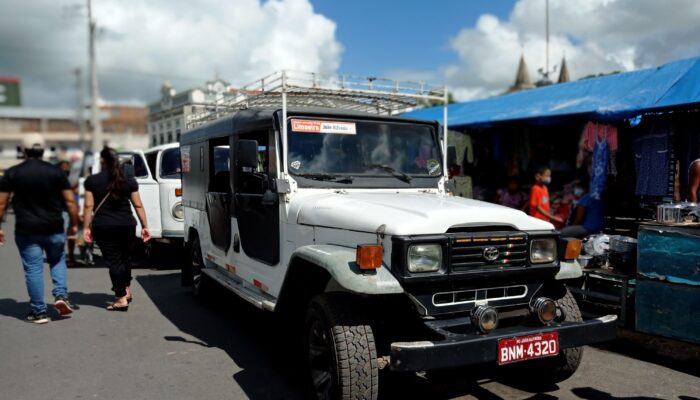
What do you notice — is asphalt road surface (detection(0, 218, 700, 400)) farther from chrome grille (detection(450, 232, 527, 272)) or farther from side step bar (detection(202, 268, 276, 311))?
chrome grille (detection(450, 232, 527, 272))

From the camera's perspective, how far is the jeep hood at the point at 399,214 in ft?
11.0

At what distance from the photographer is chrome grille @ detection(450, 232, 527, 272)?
335 cm

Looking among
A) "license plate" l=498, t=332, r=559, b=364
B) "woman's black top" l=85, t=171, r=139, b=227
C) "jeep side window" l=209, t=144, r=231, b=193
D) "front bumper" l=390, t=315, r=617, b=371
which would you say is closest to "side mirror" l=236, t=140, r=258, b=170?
"jeep side window" l=209, t=144, r=231, b=193

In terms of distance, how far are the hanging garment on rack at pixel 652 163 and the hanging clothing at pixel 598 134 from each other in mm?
263

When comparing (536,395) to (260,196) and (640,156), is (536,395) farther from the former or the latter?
(640,156)

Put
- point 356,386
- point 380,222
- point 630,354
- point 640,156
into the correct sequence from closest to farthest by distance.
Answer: point 356,386
point 380,222
point 630,354
point 640,156

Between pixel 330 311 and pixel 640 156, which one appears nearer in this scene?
pixel 330 311

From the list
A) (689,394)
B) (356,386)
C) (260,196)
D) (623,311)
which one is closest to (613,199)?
(623,311)

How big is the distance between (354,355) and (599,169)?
219 inches

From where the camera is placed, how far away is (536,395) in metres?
3.94

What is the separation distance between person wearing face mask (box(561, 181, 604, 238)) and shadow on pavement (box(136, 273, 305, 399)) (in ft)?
13.6

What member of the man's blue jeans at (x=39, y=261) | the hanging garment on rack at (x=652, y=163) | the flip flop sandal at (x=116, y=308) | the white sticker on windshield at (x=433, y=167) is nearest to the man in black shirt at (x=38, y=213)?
the man's blue jeans at (x=39, y=261)

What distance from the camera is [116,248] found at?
6410mm

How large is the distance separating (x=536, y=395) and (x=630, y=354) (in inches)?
62.6
